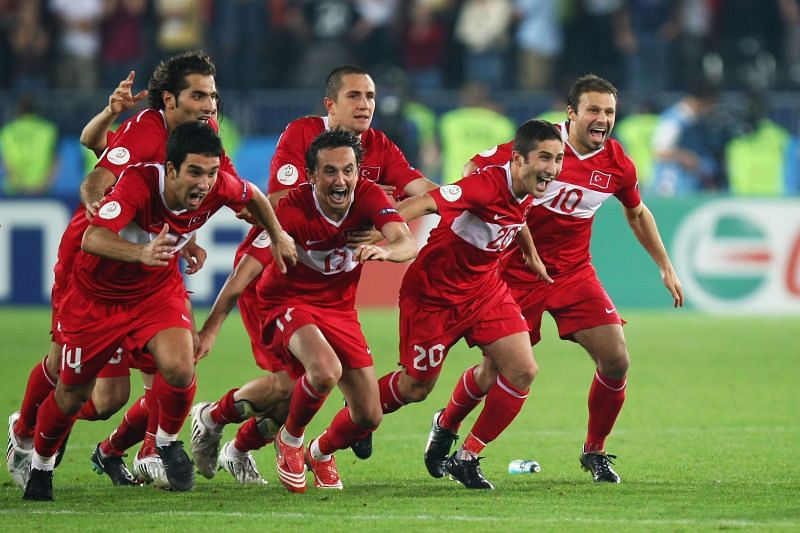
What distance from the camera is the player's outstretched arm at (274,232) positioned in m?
7.42

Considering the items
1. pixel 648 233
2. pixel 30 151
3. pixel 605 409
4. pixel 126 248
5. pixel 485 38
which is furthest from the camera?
pixel 485 38

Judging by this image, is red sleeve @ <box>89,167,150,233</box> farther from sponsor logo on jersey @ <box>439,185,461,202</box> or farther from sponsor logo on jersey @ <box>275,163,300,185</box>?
sponsor logo on jersey @ <box>439,185,461,202</box>

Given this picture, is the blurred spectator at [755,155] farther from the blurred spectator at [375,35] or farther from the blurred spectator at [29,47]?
the blurred spectator at [29,47]

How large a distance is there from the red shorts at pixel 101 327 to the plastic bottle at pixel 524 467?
80.8 inches

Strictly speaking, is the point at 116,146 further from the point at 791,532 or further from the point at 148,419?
the point at 791,532

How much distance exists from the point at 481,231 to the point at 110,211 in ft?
6.75

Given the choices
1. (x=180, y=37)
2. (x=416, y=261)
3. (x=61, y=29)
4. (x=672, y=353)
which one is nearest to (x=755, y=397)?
(x=672, y=353)

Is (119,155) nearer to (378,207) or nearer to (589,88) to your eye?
(378,207)

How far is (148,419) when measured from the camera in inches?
320

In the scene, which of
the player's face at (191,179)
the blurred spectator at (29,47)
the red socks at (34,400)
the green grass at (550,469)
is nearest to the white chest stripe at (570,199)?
the green grass at (550,469)

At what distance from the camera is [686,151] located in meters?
18.2

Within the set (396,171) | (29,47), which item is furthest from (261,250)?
(29,47)

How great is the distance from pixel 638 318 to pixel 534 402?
5.62 m

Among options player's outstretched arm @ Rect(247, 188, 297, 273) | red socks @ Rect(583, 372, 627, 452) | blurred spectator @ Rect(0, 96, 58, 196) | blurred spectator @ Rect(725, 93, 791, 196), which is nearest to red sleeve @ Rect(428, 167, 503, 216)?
player's outstretched arm @ Rect(247, 188, 297, 273)
